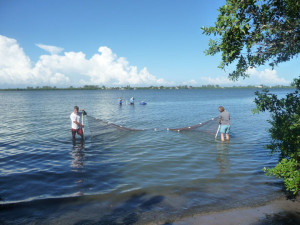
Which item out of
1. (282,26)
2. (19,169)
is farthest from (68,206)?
(282,26)

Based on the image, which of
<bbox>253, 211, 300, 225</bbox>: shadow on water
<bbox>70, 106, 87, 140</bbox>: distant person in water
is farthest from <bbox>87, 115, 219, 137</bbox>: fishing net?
<bbox>253, 211, 300, 225</bbox>: shadow on water

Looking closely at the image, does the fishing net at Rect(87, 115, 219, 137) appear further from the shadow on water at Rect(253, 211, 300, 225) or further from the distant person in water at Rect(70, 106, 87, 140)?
the shadow on water at Rect(253, 211, 300, 225)

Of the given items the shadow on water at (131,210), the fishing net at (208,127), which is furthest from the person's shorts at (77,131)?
the fishing net at (208,127)

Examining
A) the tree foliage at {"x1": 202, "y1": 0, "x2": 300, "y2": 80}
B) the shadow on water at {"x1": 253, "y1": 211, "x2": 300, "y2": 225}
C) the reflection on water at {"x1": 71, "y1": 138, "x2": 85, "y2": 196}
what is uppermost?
the tree foliage at {"x1": 202, "y1": 0, "x2": 300, "y2": 80}

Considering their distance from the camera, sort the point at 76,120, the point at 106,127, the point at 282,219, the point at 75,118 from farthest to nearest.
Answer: the point at 106,127 → the point at 76,120 → the point at 75,118 → the point at 282,219

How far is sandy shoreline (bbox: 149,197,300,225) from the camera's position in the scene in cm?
602

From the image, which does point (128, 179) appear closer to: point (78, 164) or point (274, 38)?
point (78, 164)

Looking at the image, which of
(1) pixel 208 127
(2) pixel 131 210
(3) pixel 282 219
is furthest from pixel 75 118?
(3) pixel 282 219

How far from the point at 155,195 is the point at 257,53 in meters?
5.96

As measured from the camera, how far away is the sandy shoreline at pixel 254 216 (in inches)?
237

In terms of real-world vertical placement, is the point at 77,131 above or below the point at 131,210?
above

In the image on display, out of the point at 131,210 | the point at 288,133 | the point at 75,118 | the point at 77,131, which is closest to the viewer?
the point at 288,133

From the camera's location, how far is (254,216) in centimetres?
632

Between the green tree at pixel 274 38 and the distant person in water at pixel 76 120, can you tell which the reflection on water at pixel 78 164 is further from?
the green tree at pixel 274 38
